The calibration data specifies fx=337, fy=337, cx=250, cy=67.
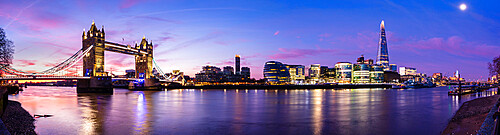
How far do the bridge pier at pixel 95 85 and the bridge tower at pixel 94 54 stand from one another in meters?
3.01

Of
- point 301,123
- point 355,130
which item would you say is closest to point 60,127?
point 301,123

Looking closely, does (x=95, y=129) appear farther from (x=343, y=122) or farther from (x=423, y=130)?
(x=423, y=130)

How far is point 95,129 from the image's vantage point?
20.6 metres

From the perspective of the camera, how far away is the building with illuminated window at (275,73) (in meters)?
195

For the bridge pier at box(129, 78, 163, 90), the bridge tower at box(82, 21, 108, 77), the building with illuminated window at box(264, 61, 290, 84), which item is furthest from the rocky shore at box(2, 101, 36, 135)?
the building with illuminated window at box(264, 61, 290, 84)

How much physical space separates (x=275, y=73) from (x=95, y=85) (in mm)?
127062

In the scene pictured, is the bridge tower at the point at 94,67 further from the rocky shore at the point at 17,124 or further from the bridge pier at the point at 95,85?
the rocky shore at the point at 17,124

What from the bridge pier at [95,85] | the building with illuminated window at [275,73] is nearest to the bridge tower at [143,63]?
the bridge pier at [95,85]

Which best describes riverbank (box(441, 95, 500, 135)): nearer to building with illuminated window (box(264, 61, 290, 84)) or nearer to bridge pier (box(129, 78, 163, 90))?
bridge pier (box(129, 78, 163, 90))

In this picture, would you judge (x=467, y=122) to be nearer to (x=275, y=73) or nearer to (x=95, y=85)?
(x=95, y=85)

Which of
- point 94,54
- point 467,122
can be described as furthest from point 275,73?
point 467,122

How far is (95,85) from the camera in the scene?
78.7 metres

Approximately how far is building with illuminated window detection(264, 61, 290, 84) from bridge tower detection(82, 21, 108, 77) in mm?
117890

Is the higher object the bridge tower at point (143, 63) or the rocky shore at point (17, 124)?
the bridge tower at point (143, 63)
